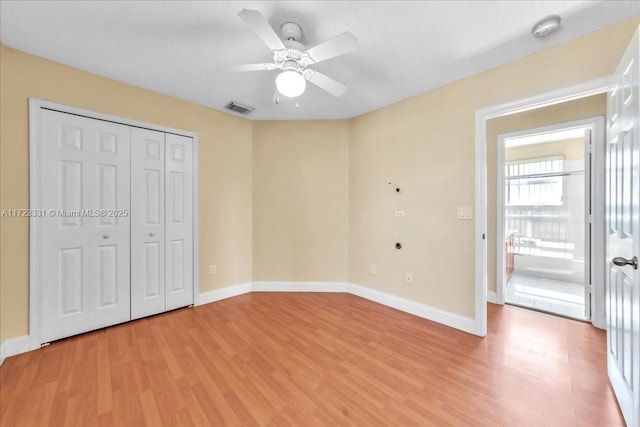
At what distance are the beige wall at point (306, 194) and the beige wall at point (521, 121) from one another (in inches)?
76.0

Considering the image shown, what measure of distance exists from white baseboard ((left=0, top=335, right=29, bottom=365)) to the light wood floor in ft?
0.24

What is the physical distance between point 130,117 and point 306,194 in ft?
7.28

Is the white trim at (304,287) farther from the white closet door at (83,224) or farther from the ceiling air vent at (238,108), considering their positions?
the ceiling air vent at (238,108)

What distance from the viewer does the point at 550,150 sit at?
432cm

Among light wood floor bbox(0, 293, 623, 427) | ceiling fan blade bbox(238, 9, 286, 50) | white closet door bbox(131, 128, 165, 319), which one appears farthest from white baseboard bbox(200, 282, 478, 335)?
ceiling fan blade bbox(238, 9, 286, 50)

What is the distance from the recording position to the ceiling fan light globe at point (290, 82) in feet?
5.37

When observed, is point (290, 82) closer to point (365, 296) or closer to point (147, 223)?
point (147, 223)

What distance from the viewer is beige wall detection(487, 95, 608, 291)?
8.69ft

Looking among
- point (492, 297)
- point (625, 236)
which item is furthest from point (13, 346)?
point (492, 297)

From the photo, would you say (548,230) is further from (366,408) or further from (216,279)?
(216,279)

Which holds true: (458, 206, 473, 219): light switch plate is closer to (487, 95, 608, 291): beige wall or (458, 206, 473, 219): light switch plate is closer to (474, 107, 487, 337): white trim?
(474, 107, 487, 337): white trim

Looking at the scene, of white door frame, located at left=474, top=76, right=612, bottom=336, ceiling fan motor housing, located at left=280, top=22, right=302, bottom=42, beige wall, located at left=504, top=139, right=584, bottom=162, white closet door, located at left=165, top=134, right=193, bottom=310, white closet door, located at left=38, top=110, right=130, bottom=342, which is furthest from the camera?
beige wall, located at left=504, top=139, right=584, bottom=162

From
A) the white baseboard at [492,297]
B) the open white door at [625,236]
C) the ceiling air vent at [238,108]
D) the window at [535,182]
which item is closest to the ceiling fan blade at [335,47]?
the open white door at [625,236]

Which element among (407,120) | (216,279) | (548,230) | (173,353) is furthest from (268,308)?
(548,230)
